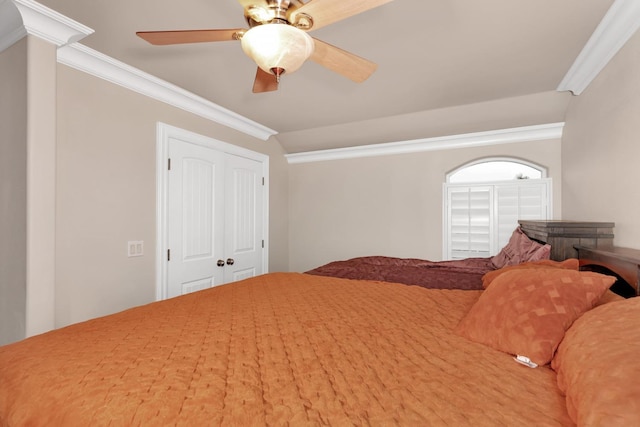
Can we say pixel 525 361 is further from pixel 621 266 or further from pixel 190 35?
pixel 190 35

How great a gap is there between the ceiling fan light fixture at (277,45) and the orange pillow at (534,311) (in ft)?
3.85

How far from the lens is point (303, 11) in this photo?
4.04 ft

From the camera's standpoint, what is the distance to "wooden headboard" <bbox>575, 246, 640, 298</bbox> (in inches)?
51.1

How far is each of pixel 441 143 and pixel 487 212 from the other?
0.94 m

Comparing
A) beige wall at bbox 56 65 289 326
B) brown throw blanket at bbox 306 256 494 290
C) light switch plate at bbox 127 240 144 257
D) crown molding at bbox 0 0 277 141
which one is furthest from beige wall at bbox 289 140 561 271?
light switch plate at bbox 127 240 144 257

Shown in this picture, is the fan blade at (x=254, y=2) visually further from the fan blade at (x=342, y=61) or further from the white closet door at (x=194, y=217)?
the white closet door at (x=194, y=217)

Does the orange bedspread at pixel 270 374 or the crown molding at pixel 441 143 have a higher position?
the crown molding at pixel 441 143

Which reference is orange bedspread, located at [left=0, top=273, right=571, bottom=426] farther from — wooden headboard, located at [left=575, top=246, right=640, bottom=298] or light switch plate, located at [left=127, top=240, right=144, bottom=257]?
light switch plate, located at [left=127, top=240, right=144, bottom=257]

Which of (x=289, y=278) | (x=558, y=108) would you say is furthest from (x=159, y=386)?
(x=558, y=108)

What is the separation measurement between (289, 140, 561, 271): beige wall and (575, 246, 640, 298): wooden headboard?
1735 mm

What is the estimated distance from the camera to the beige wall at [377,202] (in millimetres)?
3561

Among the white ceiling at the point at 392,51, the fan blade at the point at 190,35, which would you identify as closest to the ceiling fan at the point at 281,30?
the fan blade at the point at 190,35

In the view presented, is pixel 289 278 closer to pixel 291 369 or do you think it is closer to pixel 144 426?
pixel 291 369

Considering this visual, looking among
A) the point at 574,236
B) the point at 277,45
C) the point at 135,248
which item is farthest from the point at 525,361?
the point at 135,248
